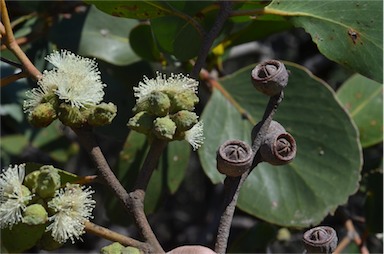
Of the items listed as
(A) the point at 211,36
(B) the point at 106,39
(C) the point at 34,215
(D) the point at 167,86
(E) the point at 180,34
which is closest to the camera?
(C) the point at 34,215

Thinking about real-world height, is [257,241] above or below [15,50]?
below

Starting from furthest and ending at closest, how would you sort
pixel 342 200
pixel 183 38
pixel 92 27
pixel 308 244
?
pixel 92 27
pixel 342 200
pixel 183 38
pixel 308 244

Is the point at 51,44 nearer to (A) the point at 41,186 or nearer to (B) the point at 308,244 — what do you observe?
(A) the point at 41,186

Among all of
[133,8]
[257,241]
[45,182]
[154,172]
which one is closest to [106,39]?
[154,172]

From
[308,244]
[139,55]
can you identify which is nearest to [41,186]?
[308,244]

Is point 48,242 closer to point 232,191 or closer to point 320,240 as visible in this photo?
point 232,191

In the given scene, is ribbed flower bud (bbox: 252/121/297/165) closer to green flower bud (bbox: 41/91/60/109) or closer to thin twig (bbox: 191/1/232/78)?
thin twig (bbox: 191/1/232/78)

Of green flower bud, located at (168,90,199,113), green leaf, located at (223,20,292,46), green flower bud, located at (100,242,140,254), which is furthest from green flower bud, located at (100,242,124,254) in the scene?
green leaf, located at (223,20,292,46)
